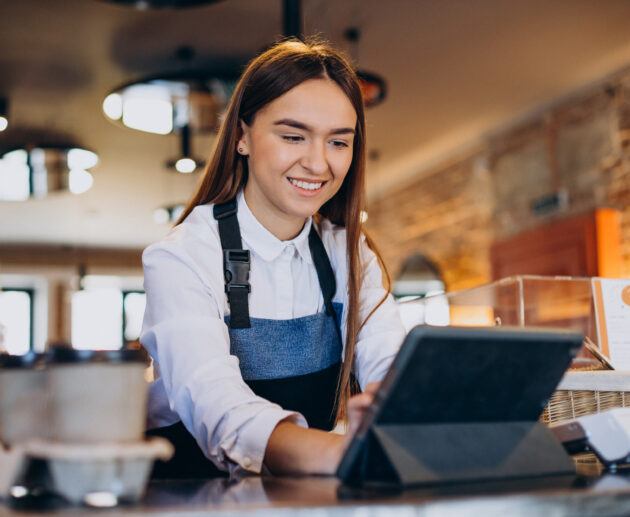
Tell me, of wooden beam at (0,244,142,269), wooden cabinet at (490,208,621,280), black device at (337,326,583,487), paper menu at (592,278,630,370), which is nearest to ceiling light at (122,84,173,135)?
wooden cabinet at (490,208,621,280)

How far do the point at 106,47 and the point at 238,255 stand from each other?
3.85m

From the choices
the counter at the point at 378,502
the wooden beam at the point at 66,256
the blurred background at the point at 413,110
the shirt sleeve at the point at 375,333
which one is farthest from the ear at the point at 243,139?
the wooden beam at the point at 66,256

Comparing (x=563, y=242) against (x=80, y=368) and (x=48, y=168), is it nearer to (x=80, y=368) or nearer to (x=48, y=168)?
(x=48, y=168)

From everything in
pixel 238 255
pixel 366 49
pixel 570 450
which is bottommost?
pixel 570 450

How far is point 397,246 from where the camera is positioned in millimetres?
8055

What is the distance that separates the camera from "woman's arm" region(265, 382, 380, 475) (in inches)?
35.7

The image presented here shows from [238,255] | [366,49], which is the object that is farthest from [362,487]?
[366,49]

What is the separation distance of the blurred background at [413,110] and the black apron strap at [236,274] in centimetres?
179

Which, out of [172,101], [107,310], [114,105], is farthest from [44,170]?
[107,310]

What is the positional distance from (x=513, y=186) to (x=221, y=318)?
205 inches

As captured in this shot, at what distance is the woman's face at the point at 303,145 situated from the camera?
4.36 ft

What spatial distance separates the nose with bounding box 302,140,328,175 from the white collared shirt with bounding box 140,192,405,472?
18 cm

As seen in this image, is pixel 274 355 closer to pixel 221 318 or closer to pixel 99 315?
pixel 221 318

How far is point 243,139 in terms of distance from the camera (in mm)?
1510
